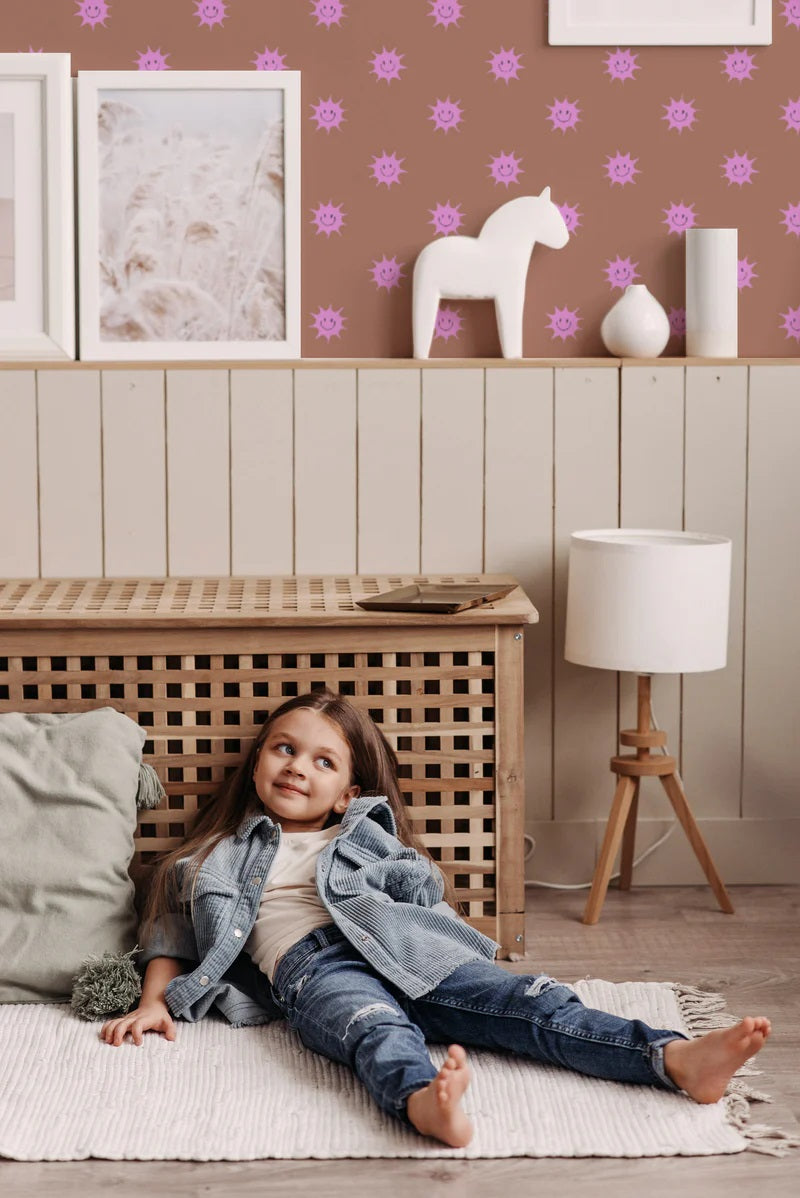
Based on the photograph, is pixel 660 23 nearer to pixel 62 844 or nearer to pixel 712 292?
pixel 712 292

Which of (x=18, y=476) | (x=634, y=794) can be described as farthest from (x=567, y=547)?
(x=18, y=476)

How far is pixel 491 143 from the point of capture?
101 inches

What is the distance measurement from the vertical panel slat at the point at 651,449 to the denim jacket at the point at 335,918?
0.78 meters

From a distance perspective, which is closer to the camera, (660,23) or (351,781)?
(351,781)

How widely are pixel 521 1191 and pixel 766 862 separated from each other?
129 cm

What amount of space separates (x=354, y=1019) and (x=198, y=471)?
1.17m

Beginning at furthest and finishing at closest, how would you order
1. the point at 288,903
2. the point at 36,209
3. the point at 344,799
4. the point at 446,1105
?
the point at 36,209
the point at 344,799
the point at 288,903
the point at 446,1105

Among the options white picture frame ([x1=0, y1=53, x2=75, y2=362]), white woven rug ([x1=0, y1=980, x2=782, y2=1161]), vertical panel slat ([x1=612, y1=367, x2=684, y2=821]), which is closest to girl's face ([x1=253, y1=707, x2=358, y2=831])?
white woven rug ([x1=0, y1=980, x2=782, y2=1161])

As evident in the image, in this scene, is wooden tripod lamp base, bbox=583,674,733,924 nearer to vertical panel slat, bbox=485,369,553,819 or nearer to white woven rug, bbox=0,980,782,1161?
vertical panel slat, bbox=485,369,553,819

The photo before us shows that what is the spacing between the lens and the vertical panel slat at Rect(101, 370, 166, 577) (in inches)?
99.5

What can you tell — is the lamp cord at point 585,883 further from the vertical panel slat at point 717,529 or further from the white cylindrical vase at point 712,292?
the white cylindrical vase at point 712,292

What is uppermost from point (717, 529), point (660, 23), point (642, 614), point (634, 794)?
point (660, 23)

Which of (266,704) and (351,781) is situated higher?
(266,704)

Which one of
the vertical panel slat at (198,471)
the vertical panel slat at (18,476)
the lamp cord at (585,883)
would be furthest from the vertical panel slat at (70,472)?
the lamp cord at (585,883)
